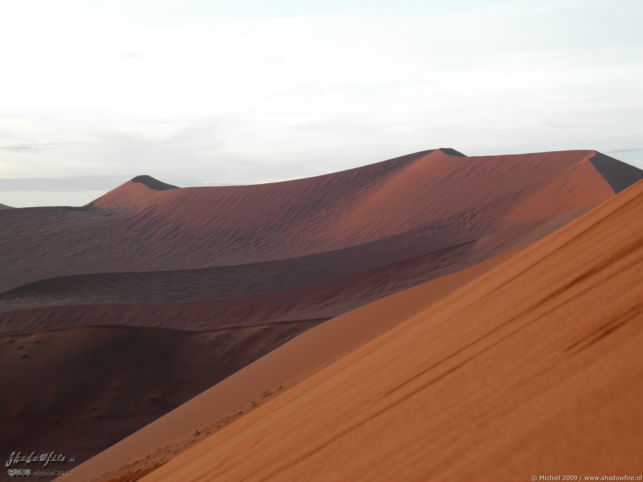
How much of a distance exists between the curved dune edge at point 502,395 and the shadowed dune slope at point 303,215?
28.9 meters

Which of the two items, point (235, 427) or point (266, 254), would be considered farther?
point (266, 254)

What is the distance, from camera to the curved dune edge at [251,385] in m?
8.67

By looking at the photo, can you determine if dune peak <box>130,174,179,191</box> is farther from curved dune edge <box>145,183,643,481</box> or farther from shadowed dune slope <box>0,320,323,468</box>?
curved dune edge <box>145,183,643,481</box>

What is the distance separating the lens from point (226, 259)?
125 ft

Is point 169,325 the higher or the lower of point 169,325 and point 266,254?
the lower

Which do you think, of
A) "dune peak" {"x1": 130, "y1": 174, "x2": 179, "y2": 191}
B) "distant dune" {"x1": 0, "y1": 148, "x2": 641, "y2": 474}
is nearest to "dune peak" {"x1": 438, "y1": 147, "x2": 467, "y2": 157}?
"distant dune" {"x1": 0, "y1": 148, "x2": 641, "y2": 474}

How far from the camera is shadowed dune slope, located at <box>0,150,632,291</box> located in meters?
36.1

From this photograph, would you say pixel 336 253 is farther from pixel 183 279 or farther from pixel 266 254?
pixel 183 279

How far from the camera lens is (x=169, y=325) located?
24.7 m

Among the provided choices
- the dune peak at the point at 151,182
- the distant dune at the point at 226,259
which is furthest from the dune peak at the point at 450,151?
the dune peak at the point at 151,182

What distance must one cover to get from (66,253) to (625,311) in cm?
4136

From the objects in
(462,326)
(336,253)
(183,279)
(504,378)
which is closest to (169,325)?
(183,279)

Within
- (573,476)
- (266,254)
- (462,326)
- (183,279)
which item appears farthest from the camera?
(266,254)

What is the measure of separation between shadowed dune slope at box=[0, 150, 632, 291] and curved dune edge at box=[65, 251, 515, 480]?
21.8 m
